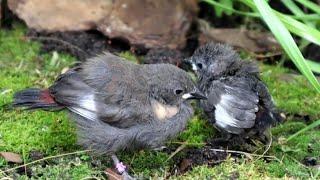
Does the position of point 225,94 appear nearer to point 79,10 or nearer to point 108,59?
point 108,59

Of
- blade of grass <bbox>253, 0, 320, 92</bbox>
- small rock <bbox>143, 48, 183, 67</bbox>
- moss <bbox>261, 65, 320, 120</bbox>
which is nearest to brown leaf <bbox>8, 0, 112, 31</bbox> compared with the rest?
small rock <bbox>143, 48, 183, 67</bbox>

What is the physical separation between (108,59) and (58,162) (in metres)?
0.76

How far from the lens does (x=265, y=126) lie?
15.8 ft

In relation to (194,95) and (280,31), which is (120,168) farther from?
(280,31)

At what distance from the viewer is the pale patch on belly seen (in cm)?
445

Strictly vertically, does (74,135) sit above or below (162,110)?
below

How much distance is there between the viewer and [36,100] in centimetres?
450

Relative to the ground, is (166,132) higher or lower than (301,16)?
lower

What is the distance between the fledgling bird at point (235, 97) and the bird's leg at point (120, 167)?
2.75 feet

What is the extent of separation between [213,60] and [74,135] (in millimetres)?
1212

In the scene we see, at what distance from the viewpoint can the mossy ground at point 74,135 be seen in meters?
4.45

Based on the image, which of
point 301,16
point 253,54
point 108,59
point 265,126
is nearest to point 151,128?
point 108,59

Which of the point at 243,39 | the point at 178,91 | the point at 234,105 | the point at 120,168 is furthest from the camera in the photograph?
the point at 243,39

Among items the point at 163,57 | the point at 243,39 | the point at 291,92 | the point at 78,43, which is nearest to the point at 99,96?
the point at 163,57
